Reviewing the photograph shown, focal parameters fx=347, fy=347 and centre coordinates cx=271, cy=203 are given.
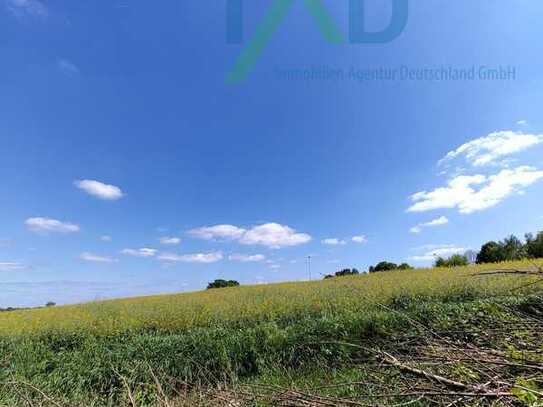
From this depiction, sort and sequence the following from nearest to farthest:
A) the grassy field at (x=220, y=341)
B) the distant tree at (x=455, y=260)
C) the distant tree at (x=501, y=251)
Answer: the grassy field at (x=220, y=341) < the distant tree at (x=455, y=260) < the distant tree at (x=501, y=251)

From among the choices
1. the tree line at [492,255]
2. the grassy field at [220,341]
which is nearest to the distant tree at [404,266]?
the tree line at [492,255]

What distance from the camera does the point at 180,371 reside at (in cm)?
643

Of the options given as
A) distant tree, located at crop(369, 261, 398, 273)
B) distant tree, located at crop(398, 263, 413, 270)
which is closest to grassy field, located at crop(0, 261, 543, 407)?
distant tree, located at crop(398, 263, 413, 270)

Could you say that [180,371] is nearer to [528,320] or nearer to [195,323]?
[195,323]

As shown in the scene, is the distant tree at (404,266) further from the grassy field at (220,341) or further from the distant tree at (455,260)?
the grassy field at (220,341)

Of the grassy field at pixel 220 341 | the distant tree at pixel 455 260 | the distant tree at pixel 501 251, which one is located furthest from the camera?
the distant tree at pixel 501 251

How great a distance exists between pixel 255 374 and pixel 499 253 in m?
34.0

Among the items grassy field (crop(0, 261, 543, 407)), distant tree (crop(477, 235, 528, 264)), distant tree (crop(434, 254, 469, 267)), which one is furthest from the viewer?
distant tree (crop(477, 235, 528, 264))

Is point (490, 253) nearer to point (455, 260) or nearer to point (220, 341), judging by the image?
point (455, 260)

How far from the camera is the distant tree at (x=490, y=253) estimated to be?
1271 inches

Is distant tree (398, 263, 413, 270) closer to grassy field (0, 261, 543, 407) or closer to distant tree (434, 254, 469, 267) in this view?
distant tree (434, 254, 469, 267)

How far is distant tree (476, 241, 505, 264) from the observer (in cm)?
3228

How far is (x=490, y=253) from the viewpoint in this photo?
3334 cm

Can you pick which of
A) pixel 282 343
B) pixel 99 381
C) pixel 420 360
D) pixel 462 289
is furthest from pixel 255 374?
pixel 462 289
